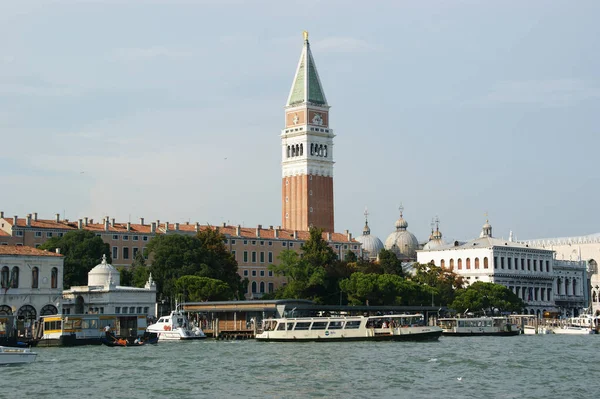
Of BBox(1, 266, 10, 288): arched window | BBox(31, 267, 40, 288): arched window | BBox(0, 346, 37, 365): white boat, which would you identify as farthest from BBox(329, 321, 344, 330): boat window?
BBox(0, 346, 37, 365): white boat

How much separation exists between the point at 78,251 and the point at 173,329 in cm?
1783

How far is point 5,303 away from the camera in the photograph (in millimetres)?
66562

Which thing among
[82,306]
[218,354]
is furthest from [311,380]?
[82,306]

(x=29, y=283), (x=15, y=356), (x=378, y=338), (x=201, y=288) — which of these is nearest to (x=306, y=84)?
(x=201, y=288)

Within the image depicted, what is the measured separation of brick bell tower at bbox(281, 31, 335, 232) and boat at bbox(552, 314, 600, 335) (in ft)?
103

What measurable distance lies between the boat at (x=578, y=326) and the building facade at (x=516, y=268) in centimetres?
1375

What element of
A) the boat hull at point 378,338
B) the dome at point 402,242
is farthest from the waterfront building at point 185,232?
the boat hull at point 378,338

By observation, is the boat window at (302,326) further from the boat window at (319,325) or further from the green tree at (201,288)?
the green tree at (201,288)

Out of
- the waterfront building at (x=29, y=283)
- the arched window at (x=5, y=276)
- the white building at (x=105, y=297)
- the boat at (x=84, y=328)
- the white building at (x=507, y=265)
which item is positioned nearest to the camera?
the boat at (x=84, y=328)

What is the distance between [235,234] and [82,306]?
32.6 metres

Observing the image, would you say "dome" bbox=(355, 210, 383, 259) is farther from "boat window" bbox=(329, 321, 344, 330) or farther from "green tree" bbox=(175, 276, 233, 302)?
"boat window" bbox=(329, 321, 344, 330)

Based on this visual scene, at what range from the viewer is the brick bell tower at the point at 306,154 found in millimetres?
120250

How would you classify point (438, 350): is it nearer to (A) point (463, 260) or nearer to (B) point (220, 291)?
(B) point (220, 291)

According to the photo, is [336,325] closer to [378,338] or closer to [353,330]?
[353,330]
